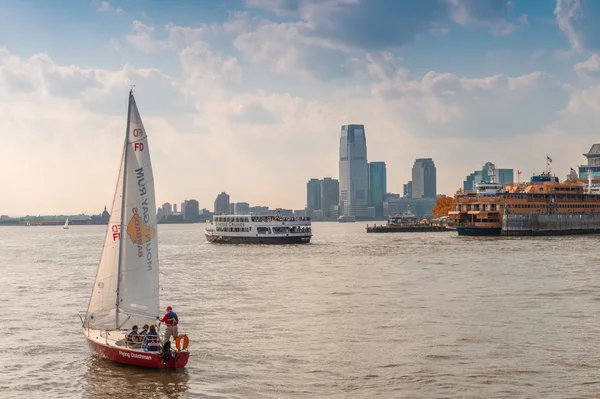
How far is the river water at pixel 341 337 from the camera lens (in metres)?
28.7

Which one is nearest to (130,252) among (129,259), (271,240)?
(129,259)

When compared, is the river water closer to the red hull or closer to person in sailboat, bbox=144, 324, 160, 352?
the red hull

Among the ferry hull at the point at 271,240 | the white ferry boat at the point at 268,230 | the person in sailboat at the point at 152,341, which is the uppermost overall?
the white ferry boat at the point at 268,230

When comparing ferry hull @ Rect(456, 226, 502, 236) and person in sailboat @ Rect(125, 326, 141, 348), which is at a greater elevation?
ferry hull @ Rect(456, 226, 502, 236)

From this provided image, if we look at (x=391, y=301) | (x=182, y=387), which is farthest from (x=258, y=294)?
(x=182, y=387)

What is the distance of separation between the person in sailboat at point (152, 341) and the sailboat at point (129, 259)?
117 cm

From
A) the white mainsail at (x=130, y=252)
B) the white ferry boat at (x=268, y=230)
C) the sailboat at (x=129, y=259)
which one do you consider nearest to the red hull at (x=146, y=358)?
the sailboat at (x=129, y=259)

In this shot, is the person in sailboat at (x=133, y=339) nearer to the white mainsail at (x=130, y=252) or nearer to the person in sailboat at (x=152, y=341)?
the person in sailboat at (x=152, y=341)

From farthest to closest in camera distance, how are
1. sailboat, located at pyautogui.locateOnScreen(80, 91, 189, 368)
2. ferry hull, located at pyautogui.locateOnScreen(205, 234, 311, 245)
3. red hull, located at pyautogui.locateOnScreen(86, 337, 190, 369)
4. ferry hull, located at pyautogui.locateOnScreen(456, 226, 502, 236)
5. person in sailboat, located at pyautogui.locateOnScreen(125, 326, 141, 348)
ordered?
ferry hull, located at pyautogui.locateOnScreen(456, 226, 502, 236), ferry hull, located at pyautogui.locateOnScreen(205, 234, 311, 245), sailboat, located at pyautogui.locateOnScreen(80, 91, 189, 368), person in sailboat, located at pyautogui.locateOnScreen(125, 326, 141, 348), red hull, located at pyautogui.locateOnScreen(86, 337, 190, 369)

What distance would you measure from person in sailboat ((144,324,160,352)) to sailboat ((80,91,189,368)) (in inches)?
46.1

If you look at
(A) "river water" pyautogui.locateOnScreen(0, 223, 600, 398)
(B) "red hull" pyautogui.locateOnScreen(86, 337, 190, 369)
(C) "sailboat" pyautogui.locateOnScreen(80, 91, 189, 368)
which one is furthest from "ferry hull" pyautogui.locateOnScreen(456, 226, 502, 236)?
→ (B) "red hull" pyautogui.locateOnScreen(86, 337, 190, 369)

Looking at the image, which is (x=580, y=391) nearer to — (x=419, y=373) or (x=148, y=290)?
(x=419, y=373)

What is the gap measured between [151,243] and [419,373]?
12.7 m

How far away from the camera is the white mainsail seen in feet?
105
